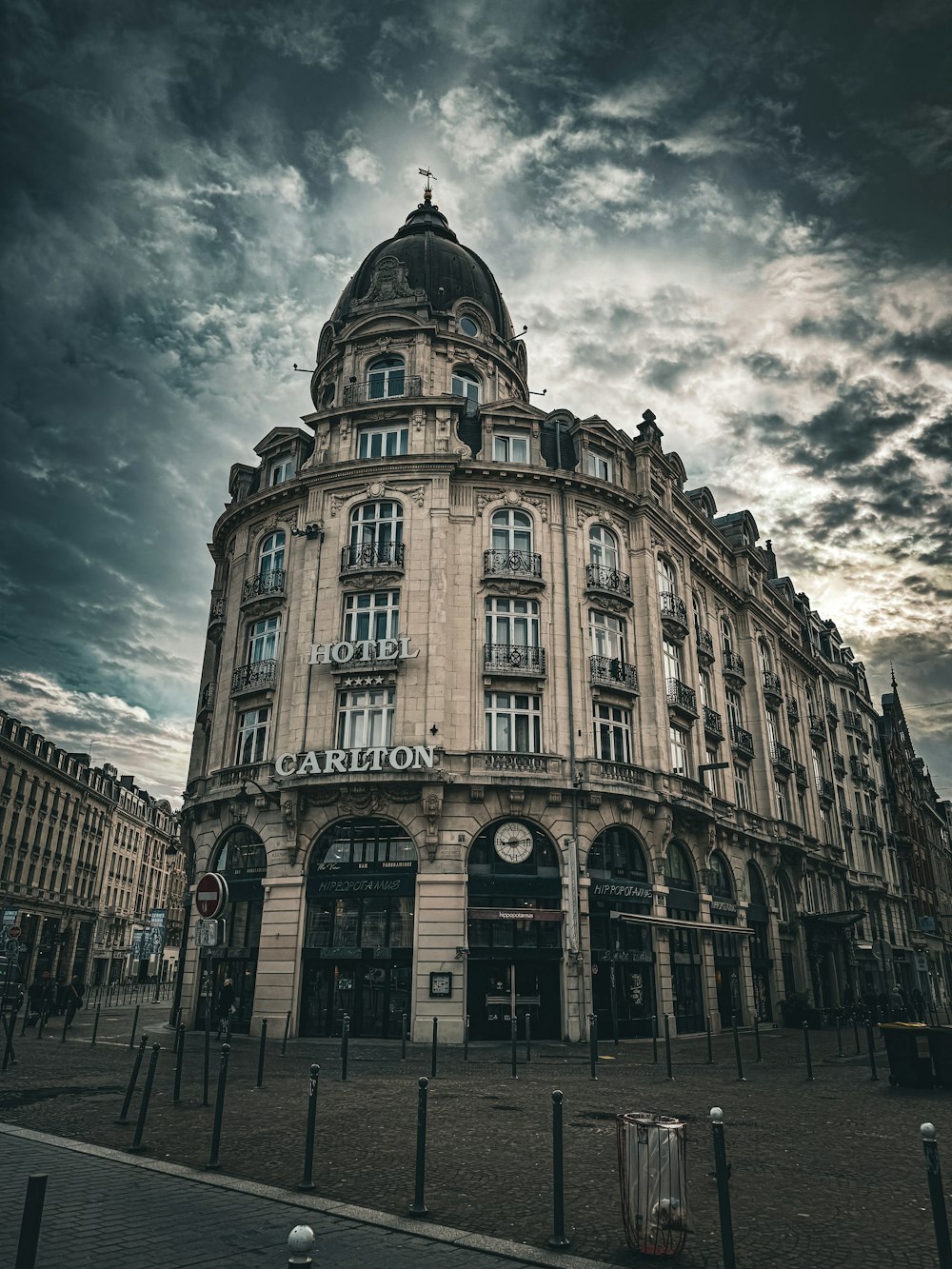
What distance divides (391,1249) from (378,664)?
23.5m

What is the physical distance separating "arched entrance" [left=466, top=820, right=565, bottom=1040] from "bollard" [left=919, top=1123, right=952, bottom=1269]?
21.9 m

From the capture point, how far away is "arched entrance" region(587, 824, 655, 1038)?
2756cm

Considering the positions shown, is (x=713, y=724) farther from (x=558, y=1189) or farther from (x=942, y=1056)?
(x=558, y=1189)

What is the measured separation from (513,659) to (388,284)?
782 inches

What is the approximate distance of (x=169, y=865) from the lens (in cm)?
10562

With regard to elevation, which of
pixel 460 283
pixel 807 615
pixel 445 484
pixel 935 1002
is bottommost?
pixel 935 1002

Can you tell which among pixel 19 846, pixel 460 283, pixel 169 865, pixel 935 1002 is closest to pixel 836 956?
pixel 935 1002

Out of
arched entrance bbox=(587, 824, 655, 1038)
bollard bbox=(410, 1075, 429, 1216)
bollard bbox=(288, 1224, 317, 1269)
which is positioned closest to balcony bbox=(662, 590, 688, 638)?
arched entrance bbox=(587, 824, 655, 1038)

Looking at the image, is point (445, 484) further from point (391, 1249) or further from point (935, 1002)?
point (935, 1002)

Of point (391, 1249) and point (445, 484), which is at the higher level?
point (445, 484)

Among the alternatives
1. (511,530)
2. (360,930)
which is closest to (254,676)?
(360,930)

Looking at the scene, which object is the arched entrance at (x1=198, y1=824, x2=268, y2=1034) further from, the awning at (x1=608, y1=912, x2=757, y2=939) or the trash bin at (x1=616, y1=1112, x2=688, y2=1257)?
the trash bin at (x1=616, y1=1112, x2=688, y2=1257)

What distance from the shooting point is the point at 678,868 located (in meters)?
32.2

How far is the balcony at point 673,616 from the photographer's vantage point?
115 feet
